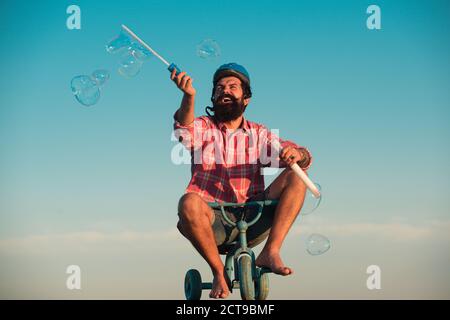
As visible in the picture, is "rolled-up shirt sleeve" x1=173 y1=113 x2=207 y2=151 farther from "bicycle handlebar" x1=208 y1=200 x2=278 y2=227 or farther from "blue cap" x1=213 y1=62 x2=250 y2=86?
"bicycle handlebar" x1=208 y1=200 x2=278 y2=227

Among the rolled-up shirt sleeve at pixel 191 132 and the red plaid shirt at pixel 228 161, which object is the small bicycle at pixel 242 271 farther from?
the rolled-up shirt sleeve at pixel 191 132

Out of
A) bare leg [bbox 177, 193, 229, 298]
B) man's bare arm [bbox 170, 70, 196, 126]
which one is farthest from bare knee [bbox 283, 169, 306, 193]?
man's bare arm [bbox 170, 70, 196, 126]

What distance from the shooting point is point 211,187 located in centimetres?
510

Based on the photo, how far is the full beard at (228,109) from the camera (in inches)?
201

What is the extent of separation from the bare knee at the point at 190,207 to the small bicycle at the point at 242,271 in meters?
0.17

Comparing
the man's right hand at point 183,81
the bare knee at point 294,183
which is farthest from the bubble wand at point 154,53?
the bare knee at point 294,183

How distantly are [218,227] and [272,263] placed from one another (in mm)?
607

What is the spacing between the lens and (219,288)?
454 cm

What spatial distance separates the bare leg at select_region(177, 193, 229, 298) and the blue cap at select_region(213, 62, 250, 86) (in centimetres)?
114

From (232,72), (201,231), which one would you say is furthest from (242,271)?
(232,72)

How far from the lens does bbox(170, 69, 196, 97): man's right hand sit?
4512 millimetres

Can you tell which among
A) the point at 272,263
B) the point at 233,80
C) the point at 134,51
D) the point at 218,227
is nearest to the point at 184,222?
the point at 218,227

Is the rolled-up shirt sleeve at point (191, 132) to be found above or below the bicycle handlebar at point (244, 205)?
above
